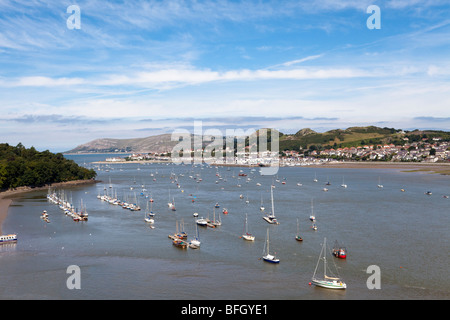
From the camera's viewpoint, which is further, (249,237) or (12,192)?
(12,192)

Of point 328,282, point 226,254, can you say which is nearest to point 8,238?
point 226,254

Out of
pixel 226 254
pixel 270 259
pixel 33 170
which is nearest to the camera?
pixel 270 259

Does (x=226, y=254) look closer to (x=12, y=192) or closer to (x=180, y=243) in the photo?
(x=180, y=243)

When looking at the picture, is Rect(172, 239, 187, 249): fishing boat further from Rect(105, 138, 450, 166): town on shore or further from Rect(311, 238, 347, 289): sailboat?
Rect(105, 138, 450, 166): town on shore

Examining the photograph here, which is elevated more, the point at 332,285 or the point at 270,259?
the point at 270,259
